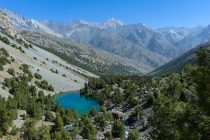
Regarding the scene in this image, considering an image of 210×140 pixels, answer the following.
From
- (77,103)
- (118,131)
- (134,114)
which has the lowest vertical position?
(77,103)

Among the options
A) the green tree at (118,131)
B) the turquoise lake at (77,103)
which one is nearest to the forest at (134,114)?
the green tree at (118,131)

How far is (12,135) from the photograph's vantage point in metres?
89.0

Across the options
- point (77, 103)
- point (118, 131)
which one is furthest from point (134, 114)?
point (77, 103)

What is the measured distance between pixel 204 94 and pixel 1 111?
74.6m

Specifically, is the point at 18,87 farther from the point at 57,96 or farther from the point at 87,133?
the point at 87,133

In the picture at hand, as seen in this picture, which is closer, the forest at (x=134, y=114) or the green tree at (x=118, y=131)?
the forest at (x=134, y=114)

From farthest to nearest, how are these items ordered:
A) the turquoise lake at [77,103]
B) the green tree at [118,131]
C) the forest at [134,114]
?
1. the turquoise lake at [77,103]
2. the green tree at [118,131]
3. the forest at [134,114]

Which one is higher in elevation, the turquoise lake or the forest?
the forest

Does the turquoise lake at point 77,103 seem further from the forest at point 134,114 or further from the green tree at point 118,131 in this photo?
the green tree at point 118,131

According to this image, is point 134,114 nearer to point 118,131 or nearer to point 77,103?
point 118,131

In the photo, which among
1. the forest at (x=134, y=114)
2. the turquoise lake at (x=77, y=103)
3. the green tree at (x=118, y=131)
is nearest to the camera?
the forest at (x=134, y=114)

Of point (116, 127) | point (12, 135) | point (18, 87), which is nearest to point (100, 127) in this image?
point (116, 127)

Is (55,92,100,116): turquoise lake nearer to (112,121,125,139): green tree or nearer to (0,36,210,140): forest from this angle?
(0,36,210,140): forest

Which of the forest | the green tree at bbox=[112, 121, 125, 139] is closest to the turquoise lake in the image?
the forest
